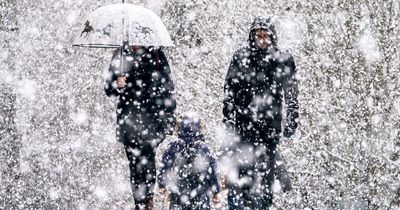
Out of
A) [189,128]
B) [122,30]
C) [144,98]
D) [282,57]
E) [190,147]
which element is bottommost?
[190,147]

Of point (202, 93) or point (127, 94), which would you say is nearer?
point (127, 94)

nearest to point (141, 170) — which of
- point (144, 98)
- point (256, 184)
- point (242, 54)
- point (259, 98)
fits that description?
point (144, 98)

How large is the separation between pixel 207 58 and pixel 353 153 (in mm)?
2610

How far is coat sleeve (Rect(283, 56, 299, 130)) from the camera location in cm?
548

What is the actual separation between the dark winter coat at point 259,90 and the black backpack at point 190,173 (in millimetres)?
437

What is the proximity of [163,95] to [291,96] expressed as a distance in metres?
1.14

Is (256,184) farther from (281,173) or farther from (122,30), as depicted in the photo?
(122,30)

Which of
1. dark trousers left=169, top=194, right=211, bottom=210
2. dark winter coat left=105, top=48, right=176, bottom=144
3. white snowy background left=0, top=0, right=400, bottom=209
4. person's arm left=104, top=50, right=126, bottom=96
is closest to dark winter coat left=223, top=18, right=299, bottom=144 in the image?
dark winter coat left=105, top=48, right=176, bottom=144

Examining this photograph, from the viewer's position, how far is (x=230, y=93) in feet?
18.0

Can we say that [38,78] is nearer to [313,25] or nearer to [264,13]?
[264,13]

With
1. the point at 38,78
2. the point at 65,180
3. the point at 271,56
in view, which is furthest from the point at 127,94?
the point at 38,78

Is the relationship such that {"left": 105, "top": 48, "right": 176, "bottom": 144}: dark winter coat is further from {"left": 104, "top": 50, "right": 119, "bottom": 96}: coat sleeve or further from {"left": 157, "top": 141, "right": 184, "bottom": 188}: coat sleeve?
{"left": 157, "top": 141, "right": 184, "bottom": 188}: coat sleeve

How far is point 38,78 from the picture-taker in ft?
37.3

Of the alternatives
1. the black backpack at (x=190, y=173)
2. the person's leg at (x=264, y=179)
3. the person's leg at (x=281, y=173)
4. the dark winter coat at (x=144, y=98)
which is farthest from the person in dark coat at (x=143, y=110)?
the person's leg at (x=281, y=173)
